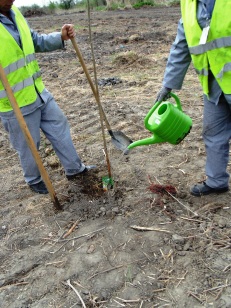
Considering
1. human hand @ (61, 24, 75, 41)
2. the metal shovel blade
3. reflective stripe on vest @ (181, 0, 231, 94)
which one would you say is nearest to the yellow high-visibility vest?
human hand @ (61, 24, 75, 41)

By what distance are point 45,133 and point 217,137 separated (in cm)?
159

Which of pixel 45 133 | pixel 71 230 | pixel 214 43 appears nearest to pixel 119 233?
pixel 71 230

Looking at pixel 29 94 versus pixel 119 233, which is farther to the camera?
pixel 29 94

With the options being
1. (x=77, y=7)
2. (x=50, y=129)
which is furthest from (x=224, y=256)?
(x=77, y=7)

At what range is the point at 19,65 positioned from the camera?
293 centimetres

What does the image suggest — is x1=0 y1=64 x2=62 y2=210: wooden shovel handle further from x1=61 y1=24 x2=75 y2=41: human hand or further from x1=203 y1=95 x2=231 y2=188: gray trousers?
x1=203 y1=95 x2=231 y2=188: gray trousers

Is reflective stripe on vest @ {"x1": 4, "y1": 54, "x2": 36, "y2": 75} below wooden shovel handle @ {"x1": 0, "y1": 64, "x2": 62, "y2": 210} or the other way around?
the other way around

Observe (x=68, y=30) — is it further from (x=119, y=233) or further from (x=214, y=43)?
(x=119, y=233)

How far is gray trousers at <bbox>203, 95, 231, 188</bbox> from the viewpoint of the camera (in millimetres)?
2695

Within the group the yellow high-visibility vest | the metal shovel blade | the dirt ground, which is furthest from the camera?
the metal shovel blade

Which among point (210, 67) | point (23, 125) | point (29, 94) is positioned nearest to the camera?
point (210, 67)

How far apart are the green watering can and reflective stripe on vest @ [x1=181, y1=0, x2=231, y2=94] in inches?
13.5

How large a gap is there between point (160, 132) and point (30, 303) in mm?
1523

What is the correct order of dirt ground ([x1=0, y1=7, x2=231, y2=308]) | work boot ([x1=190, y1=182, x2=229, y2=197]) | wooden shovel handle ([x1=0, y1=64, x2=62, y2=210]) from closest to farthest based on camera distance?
dirt ground ([x1=0, y1=7, x2=231, y2=308])
wooden shovel handle ([x1=0, y1=64, x2=62, y2=210])
work boot ([x1=190, y1=182, x2=229, y2=197])
